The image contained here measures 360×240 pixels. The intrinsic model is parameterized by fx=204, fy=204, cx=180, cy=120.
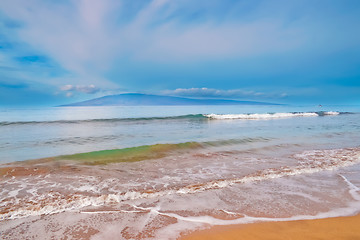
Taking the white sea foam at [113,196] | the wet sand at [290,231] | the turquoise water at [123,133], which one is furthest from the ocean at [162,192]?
the turquoise water at [123,133]

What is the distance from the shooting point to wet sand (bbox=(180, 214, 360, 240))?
114 inches

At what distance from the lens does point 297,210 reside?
12.3 feet

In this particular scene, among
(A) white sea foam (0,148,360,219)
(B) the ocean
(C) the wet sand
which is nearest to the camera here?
(C) the wet sand

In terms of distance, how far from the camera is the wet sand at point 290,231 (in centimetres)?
290

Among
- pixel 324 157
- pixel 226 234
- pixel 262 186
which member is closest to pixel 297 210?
pixel 262 186

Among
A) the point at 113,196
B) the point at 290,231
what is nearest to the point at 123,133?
the point at 113,196

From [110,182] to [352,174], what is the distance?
6931 millimetres

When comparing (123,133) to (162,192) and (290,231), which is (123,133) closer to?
(162,192)

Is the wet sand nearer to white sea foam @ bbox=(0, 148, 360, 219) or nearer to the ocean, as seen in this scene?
the ocean

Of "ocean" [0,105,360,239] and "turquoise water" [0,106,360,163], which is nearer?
"ocean" [0,105,360,239]

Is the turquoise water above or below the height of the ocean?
above

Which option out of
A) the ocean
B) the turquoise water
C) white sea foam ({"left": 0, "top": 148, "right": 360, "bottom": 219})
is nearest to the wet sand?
the ocean

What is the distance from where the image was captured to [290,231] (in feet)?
10.0

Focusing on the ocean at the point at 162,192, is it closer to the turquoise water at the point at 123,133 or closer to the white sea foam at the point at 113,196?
the white sea foam at the point at 113,196
